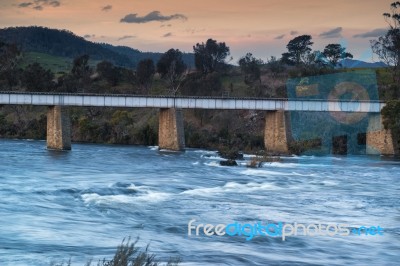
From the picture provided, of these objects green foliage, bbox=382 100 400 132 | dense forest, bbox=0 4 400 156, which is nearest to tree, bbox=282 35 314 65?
dense forest, bbox=0 4 400 156

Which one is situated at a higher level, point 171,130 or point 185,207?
point 171,130

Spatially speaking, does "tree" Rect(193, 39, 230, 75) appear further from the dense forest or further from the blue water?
the blue water

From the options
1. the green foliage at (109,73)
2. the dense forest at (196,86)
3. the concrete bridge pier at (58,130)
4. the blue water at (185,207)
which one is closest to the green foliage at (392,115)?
the dense forest at (196,86)

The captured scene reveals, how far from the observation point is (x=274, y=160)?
72312 mm

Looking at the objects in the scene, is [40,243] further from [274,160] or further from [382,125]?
[382,125]

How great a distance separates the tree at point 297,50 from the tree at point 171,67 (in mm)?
26133

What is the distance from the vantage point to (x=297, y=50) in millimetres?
160500

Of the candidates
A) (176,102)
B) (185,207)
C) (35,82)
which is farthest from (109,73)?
(185,207)

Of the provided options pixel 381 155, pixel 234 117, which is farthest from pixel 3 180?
pixel 234 117

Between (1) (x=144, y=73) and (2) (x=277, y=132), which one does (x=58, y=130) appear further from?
(1) (x=144, y=73)

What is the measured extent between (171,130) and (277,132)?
512 inches

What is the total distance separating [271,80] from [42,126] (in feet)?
182

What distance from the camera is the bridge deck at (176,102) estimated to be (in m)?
82.6

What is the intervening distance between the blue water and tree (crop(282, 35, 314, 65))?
90.2m
